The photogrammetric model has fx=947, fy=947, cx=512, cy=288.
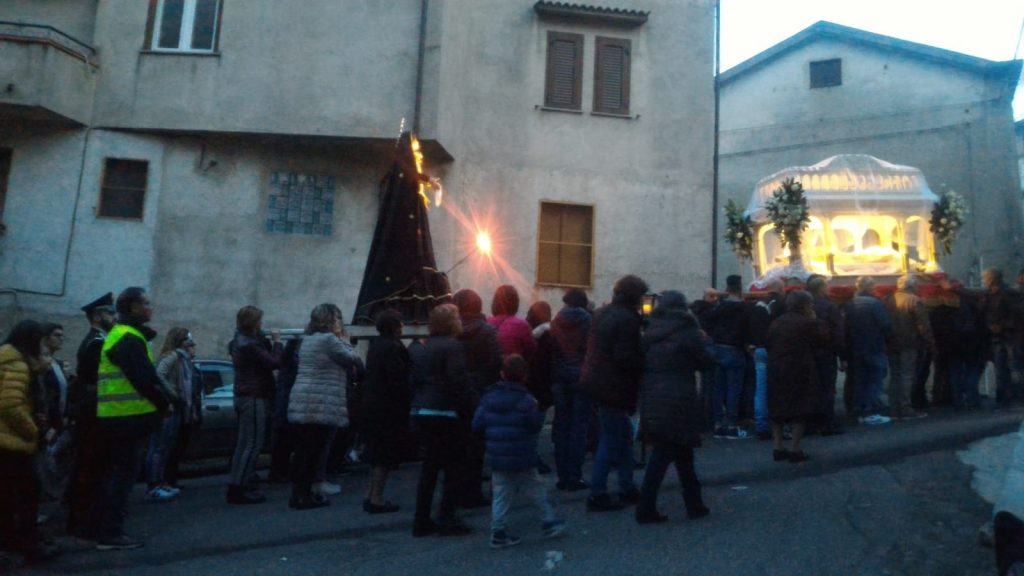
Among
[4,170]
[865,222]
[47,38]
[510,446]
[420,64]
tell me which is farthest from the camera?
[865,222]

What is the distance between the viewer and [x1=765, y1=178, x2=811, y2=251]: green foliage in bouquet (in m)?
16.8

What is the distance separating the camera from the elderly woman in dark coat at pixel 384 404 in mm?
8250

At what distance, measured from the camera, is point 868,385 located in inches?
473

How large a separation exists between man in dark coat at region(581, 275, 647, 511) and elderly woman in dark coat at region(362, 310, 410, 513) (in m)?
1.64

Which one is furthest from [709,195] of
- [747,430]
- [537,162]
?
[747,430]

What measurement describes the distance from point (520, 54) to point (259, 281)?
638cm

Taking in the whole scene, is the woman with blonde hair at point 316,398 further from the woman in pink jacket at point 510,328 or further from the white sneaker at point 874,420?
the white sneaker at point 874,420

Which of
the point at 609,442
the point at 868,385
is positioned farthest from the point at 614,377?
the point at 868,385

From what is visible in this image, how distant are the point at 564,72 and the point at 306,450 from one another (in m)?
11.1

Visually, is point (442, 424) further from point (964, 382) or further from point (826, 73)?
point (826, 73)

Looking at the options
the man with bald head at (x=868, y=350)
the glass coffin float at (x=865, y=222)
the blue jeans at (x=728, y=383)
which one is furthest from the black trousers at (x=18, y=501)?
the glass coffin float at (x=865, y=222)

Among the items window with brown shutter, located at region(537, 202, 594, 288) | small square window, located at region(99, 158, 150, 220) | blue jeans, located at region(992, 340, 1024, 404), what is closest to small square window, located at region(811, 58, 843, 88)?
window with brown shutter, located at region(537, 202, 594, 288)

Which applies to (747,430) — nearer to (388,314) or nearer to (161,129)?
(388,314)

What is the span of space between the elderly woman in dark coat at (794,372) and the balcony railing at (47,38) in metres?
12.6
